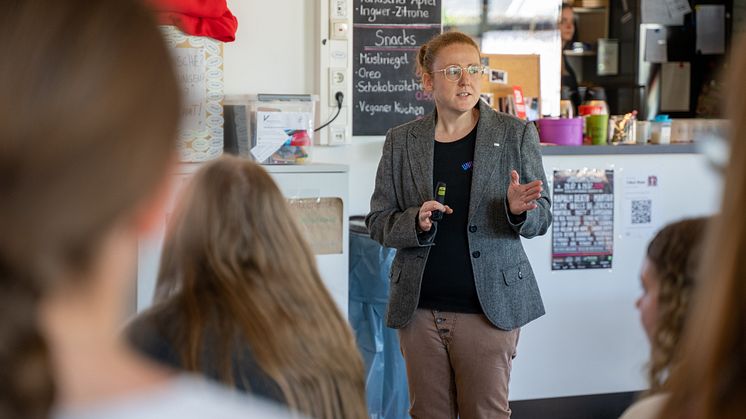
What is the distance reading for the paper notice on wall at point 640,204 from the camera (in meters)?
4.18

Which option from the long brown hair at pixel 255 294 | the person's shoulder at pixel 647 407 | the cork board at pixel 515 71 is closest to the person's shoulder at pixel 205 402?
the person's shoulder at pixel 647 407

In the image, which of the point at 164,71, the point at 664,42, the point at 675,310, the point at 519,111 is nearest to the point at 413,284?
the point at 675,310

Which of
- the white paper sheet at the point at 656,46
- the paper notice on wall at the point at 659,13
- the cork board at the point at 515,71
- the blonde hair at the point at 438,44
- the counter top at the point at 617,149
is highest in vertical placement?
the paper notice on wall at the point at 659,13

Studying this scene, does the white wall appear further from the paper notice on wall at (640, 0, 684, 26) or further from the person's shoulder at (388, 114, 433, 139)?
the paper notice on wall at (640, 0, 684, 26)

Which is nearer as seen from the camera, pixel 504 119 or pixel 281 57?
pixel 504 119

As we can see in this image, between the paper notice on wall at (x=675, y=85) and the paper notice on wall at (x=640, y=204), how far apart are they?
2.68 meters

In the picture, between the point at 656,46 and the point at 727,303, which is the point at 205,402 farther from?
the point at 656,46

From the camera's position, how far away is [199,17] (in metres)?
3.46

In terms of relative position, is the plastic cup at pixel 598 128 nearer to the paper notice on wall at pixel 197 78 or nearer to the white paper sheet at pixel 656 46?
the paper notice on wall at pixel 197 78

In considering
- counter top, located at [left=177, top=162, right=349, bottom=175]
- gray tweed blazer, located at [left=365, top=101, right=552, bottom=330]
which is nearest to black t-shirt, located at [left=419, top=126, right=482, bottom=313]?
gray tweed blazer, located at [left=365, top=101, right=552, bottom=330]

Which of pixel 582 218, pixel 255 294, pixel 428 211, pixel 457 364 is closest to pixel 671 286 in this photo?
pixel 255 294

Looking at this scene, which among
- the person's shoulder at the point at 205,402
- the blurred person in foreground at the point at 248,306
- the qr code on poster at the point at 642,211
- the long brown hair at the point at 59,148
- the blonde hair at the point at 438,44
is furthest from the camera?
the qr code on poster at the point at 642,211

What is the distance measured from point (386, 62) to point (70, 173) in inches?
141

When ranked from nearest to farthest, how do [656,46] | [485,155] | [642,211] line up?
[485,155] < [642,211] < [656,46]
